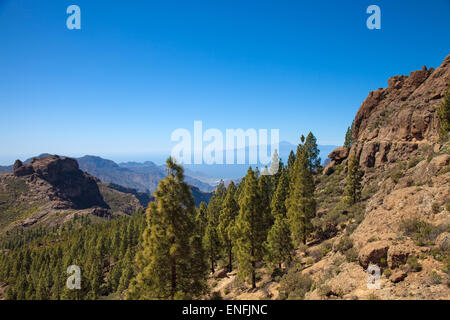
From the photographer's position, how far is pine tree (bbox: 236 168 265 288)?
23.1 metres

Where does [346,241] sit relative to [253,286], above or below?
above

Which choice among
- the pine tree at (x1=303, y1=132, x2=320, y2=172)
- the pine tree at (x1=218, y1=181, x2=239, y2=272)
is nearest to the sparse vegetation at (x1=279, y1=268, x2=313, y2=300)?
the pine tree at (x1=218, y1=181, x2=239, y2=272)

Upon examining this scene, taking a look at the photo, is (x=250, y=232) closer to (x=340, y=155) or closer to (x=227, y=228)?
(x=227, y=228)

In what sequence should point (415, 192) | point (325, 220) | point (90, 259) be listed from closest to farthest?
1. point (415, 192)
2. point (325, 220)
3. point (90, 259)

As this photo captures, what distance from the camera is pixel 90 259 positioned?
65125mm

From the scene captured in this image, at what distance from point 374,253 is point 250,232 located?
36.5ft

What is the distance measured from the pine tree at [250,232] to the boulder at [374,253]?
9666 millimetres

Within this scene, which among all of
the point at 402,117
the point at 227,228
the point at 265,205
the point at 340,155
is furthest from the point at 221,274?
the point at 340,155

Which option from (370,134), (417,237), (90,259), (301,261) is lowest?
(90,259)

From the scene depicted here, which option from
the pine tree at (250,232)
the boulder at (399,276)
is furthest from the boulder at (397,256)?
the pine tree at (250,232)

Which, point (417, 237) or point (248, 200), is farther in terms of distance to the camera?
point (248, 200)
